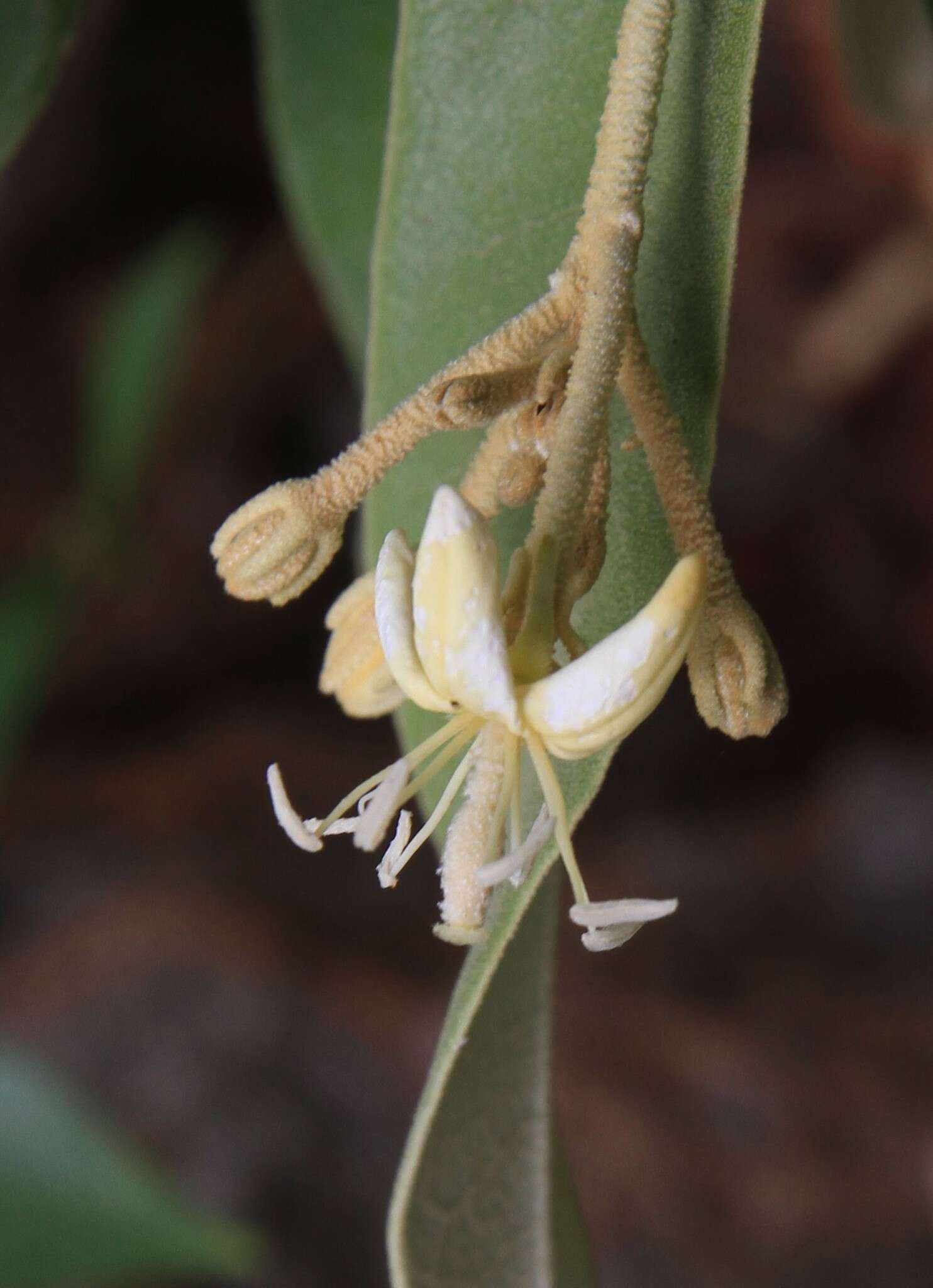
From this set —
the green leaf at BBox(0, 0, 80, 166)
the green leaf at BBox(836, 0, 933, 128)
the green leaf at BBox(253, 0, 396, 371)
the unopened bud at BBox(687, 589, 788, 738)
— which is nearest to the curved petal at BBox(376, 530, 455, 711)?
the unopened bud at BBox(687, 589, 788, 738)

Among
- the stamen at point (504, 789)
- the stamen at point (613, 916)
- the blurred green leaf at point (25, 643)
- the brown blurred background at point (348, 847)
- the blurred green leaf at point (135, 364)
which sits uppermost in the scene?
the stamen at point (504, 789)

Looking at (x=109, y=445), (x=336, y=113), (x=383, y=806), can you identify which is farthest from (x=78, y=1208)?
(x=383, y=806)

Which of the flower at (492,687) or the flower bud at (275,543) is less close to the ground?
the flower bud at (275,543)

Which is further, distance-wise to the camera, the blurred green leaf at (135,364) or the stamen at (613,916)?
the blurred green leaf at (135,364)

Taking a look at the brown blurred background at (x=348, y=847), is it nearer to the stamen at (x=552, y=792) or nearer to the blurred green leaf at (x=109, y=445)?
the blurred green leaf at (x=109, y=445)

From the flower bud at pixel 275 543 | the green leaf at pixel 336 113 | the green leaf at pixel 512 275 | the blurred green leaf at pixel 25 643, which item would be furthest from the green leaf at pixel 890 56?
the blurred green leaf at pixel 25 643

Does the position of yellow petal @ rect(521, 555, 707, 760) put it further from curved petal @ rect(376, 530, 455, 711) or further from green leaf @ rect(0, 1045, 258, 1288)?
green leaf @ rect(0, 1045, 258, 1288)

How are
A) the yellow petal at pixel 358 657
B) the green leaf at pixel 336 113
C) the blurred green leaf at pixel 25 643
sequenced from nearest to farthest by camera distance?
the yellow petal at pixel 358 657 < the green leaf at pixel 336 113 < the blurred green leaf at pixel 25 643
